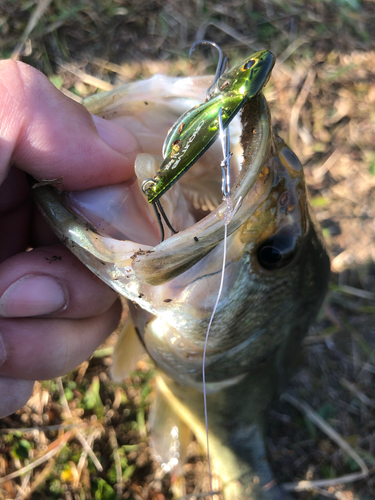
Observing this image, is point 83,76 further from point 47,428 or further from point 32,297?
point 47,428

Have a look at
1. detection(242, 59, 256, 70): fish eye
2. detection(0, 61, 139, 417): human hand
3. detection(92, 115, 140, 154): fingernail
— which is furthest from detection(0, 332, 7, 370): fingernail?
detection(242, 59, 256, 70): fish eye

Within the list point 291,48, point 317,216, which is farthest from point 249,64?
point 291,48

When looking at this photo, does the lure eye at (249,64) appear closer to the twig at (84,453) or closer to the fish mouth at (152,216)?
the fish mouth at (152,216)

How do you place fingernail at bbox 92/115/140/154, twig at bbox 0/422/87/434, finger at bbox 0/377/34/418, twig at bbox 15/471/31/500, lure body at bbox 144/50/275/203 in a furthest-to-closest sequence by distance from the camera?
twig at bbox 0/422/87/434
twig at bbox 15/471/31/500
finger at bbox 0/377/34/418
fingernail at bbox 92/115/140/154
lure body at bbox 144/50/275/203

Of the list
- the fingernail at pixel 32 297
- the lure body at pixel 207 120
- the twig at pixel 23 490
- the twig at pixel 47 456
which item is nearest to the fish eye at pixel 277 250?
the lure body at pixel 207 120

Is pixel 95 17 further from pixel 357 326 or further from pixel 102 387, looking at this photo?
pixel 357 326

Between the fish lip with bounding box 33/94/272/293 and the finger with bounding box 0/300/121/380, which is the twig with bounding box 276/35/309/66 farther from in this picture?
the finger with bounding box 0/300/121/380
